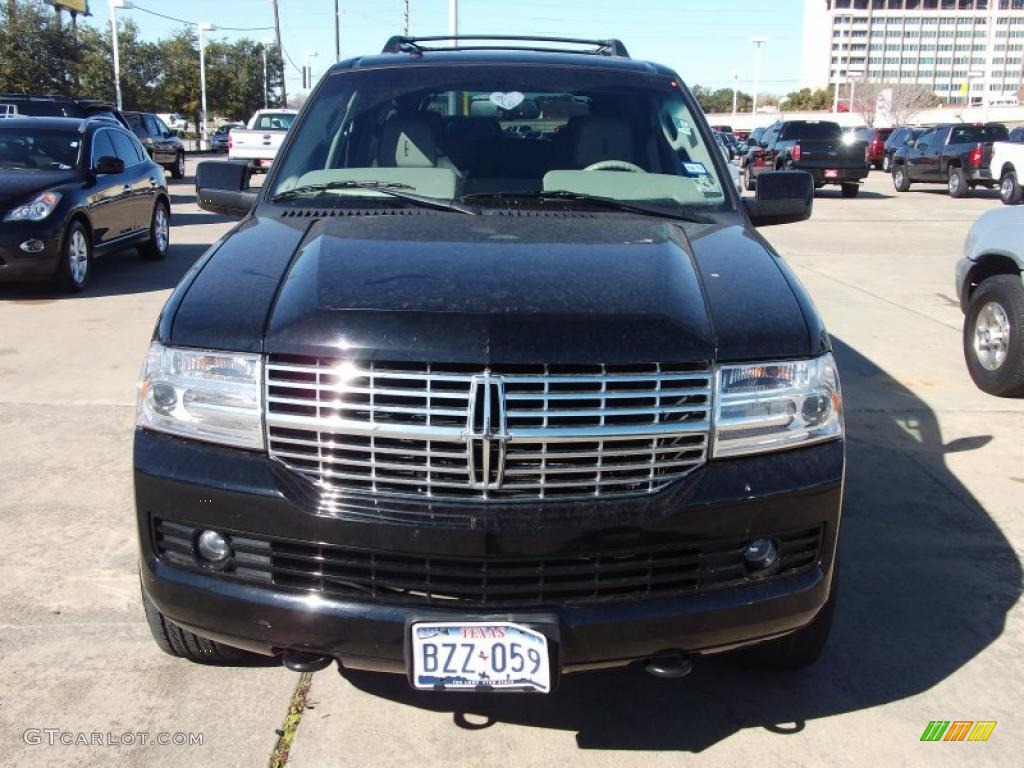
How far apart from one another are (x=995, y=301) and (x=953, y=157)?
2101 cm

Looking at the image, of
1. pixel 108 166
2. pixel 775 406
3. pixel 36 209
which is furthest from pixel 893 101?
pixel 775 406

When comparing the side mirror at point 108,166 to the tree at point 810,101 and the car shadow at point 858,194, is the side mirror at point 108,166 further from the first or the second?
the tree at point 810,101

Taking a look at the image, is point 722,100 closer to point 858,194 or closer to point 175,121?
point 175,121

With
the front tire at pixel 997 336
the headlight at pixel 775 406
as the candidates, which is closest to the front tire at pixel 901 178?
the front tire at pixel 997 336

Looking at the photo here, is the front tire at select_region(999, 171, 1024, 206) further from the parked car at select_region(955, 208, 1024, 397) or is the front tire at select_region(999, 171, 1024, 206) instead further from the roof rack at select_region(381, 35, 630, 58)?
the roof rack at select_region(381, 35, 630, 58)

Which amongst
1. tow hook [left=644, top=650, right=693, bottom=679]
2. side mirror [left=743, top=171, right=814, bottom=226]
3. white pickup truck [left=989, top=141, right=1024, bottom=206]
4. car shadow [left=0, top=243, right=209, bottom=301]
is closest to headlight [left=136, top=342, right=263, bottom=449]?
tow hook [left=644, top=650, right=693, bottom=679]

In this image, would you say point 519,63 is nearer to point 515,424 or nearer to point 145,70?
point 515,424

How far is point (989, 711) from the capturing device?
3111 millimetres

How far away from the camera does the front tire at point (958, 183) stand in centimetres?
2494

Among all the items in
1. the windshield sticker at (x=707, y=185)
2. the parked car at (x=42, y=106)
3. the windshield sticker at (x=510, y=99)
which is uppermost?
the parked car at (x=42, y=106)

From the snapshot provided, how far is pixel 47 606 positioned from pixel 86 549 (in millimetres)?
479

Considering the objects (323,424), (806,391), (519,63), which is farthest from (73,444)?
(806,391)

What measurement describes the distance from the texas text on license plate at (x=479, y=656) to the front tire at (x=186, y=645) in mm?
895

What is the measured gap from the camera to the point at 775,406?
2656mm
